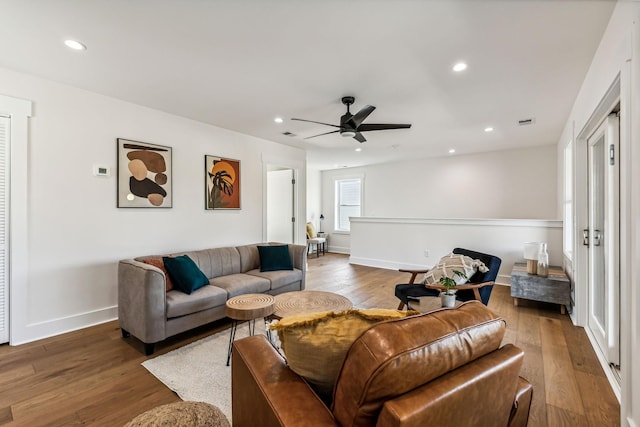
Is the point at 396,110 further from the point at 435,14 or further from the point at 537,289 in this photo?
the point at 537,289

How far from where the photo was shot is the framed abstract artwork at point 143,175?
3.35m

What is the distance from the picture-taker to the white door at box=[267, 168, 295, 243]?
19.1 feet

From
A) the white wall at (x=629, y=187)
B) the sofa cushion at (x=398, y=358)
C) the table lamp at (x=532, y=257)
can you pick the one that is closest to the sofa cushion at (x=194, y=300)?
the sofa cushion at (x=398, y=358)

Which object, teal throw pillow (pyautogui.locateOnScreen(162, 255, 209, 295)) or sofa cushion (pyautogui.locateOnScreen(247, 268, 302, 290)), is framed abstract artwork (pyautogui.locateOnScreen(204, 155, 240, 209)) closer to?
sofa cushion (pyautogui.locateOnScreen(247, 268, 302, 290))

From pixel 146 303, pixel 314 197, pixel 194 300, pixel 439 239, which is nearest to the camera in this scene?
pixel 146 303

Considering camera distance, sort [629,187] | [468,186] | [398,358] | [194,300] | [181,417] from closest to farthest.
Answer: [398,358] → [181,417] → [629,187] → [194,300] → [468,186]

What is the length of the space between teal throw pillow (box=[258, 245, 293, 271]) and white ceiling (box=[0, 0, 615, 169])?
1.78 metres

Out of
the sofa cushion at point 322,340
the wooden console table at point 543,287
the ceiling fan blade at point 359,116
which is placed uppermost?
the ceiling fan blade at point 359,116

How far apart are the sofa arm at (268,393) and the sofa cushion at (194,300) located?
1.52 metres

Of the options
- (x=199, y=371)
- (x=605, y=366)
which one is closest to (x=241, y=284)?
(x=199, y=371)

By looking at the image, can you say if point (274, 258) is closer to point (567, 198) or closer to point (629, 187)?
point (629, 187)

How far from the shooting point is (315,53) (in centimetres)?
235

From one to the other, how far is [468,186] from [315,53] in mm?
5327

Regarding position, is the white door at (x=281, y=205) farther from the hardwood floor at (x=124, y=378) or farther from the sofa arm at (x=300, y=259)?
the hardwood floor at (x=124, y=378)
